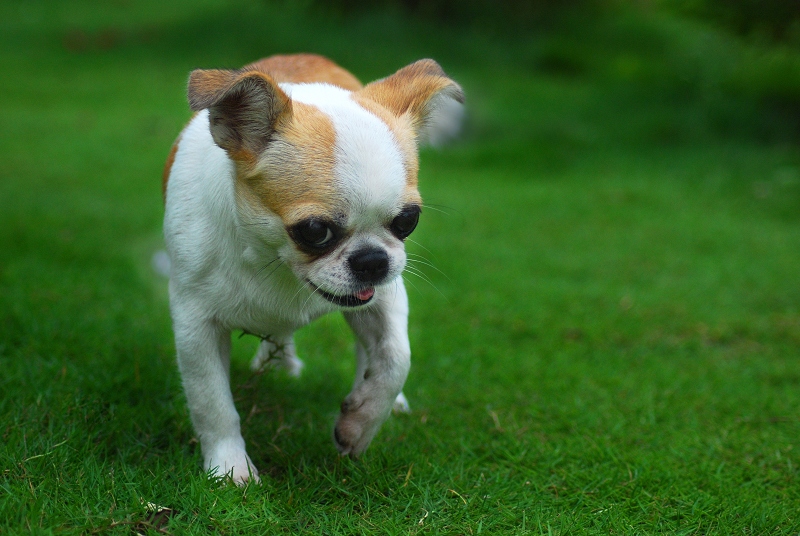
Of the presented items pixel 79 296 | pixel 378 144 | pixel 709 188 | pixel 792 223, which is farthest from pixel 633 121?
pixel 378 144

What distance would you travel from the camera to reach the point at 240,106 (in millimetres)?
2896

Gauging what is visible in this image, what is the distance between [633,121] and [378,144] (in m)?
8.08

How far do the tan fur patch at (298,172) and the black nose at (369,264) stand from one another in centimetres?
18

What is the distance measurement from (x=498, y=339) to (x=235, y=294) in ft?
7.26

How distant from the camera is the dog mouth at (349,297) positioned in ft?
9.58

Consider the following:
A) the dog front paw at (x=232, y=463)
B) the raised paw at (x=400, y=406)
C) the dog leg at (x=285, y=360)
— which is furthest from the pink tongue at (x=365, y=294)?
the dog leg at (x=285, y=360)

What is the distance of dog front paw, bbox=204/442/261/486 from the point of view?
3033mm

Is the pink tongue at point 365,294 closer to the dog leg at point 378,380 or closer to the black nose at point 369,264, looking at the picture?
the black nose at point 369,264

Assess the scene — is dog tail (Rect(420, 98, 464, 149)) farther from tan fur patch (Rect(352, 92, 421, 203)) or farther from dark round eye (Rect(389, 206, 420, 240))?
dark round eye (Rect(389, 206, 420, 240))

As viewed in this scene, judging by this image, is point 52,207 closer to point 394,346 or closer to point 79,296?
point 79,296

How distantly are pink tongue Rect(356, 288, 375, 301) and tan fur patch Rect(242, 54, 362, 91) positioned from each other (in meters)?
1.17

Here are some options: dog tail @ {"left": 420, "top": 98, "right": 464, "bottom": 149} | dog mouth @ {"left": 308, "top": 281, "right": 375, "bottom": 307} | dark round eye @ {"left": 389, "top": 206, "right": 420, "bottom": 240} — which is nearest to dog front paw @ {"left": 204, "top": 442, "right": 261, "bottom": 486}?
dog mouth @ {"left": 308, "top": 281, "right": 375, "bottom": 307}

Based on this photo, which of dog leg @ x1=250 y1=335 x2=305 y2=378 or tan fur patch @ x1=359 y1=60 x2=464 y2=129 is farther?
dog leg @ x1=250 y1=335 x2=305 y2=378

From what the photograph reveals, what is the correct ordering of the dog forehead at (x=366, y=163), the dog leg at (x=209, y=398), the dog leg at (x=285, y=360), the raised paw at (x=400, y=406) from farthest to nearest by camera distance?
1. the dog leg at (x=285, y=360)
2. the raised paw at (x=400, y=406)
3. the dog leg at (x=209, y=398)
4. the dog forehead at (x=366, y=163)
